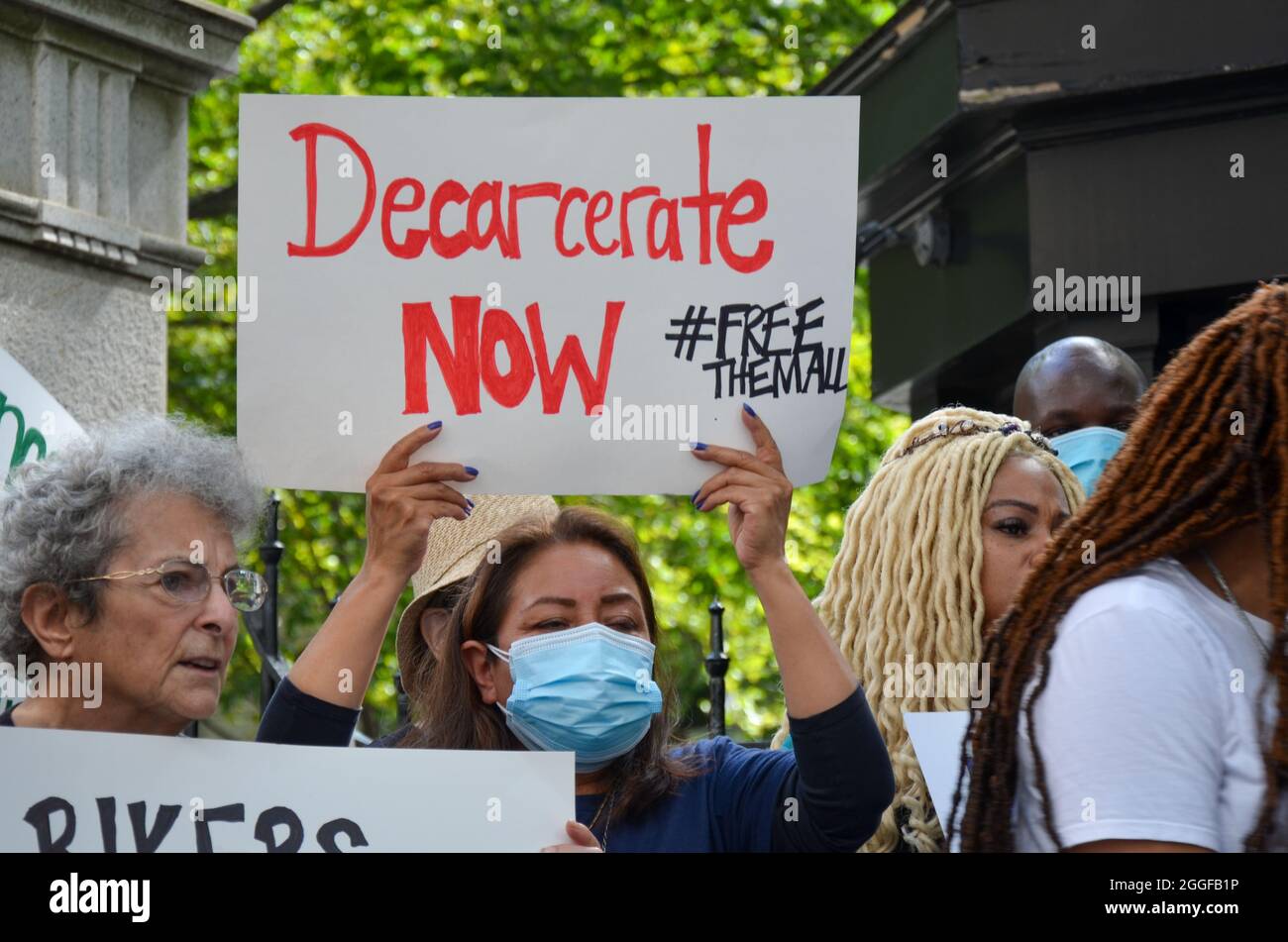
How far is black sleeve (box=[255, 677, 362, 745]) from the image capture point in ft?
9.39

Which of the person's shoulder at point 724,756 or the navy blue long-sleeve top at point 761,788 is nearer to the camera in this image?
the navy blue long-sleeve top at point 761,788

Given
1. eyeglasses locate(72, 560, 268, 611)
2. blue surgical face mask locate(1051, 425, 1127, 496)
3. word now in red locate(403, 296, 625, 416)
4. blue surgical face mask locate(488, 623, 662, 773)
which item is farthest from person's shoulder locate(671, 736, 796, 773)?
blue surgical face mask locate(1051, 425, 1127, 496)

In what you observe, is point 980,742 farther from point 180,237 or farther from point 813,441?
point 180,237

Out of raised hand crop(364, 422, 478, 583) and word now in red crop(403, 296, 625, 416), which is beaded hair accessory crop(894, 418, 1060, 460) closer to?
word now in red crop(403, 296, 625, 416)

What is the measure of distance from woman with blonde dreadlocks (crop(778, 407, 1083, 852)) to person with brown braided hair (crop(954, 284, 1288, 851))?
1097mm

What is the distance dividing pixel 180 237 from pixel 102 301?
42 centimetres

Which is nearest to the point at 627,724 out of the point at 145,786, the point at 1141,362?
the point at 145,786

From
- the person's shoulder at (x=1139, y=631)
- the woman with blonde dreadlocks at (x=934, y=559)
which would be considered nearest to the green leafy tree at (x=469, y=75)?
the woman with blonde dreadlocks at (x=934, y=559)

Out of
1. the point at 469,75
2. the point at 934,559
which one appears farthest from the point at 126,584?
the point at 469,75

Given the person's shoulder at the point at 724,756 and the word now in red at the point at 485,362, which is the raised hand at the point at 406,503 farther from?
the person's shoulder at the point at 724,756

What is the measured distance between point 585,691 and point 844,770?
478mm

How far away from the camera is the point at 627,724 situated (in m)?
3.09

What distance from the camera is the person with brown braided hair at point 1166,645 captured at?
76.8 inches

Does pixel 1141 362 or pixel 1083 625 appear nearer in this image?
pixel 1083 625
